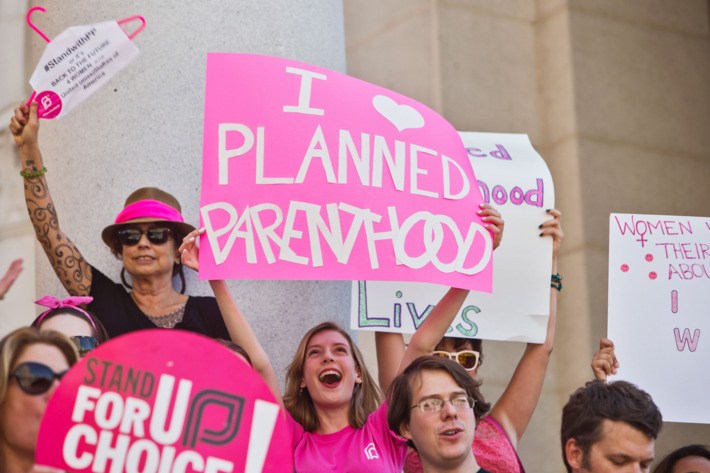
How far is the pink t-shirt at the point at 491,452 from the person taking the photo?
5.55 m

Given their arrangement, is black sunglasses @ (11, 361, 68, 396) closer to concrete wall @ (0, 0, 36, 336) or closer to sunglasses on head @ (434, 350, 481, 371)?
sunglasses on head @ (434, 350, 481, 371)

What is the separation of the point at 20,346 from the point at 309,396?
5.63 feet

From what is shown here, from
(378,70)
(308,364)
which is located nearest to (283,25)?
(308,364)

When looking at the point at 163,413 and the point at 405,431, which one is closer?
the point at 163,413

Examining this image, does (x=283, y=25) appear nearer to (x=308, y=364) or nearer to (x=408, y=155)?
(x=408, y=155)

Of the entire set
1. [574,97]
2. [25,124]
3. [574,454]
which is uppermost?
[574,97]

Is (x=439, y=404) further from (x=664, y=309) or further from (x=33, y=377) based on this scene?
(x=664, y=309)

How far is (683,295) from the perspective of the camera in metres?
6.61

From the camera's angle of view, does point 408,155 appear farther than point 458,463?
Yes

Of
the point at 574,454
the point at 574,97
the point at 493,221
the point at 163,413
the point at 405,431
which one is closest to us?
the point at 163,413

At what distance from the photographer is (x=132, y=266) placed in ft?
19.5

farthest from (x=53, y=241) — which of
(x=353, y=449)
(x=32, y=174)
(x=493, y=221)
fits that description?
(x=493, y=221)

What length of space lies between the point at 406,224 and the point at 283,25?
1.50 m

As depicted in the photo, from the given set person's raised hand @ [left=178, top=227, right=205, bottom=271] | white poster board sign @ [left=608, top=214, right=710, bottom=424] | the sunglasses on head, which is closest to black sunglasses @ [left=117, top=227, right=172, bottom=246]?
person's raised hand @ [left=178, top=227, right=205, bottom=271]
